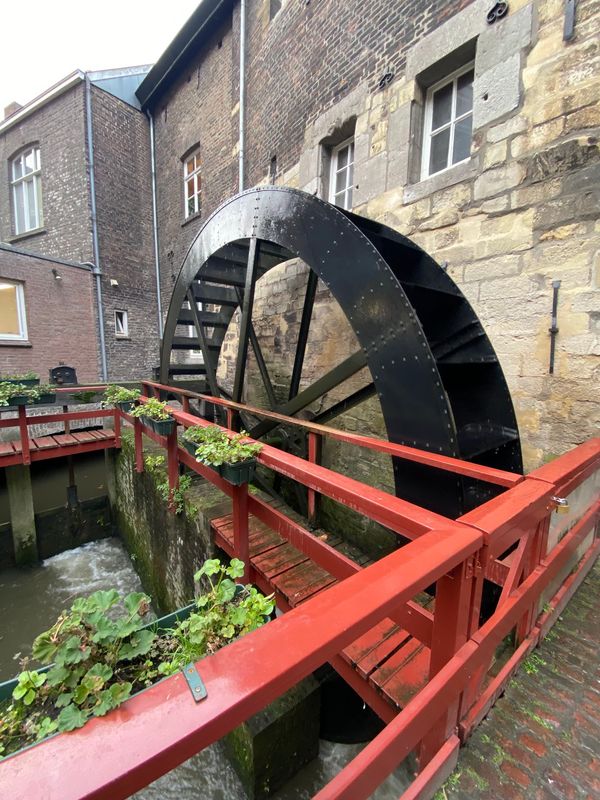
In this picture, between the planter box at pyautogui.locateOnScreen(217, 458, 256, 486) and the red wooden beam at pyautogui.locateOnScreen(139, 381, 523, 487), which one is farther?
the planter box at pyautogui.locateOnScreen(217, 458, 256, 486)

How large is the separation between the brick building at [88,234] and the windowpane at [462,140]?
855cm

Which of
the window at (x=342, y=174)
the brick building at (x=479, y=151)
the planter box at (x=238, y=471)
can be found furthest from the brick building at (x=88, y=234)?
the planter box at (x=238, y=471)

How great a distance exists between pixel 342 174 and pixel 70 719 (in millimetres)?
4841

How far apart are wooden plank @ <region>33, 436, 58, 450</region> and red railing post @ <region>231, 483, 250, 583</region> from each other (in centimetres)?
414

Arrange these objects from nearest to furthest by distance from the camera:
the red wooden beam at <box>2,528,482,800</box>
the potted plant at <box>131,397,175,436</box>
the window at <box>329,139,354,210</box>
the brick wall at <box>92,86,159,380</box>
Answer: the red wooden beam at <box>2,528,482,800</box>, the potted plant at <box>131,397,175,436</box>, the window at <box>329,139,354,210</box>, the brick wall at <box>92,86,159,380</box>

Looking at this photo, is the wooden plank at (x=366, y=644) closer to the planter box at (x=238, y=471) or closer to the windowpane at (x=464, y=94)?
the planter box at (x=238, y=471)

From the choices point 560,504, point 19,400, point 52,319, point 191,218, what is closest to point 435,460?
point 560,504

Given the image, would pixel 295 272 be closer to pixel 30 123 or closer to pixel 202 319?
pixel 202 319

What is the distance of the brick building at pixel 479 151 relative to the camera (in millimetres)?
2217

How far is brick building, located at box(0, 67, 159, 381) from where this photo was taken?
8047 millimetres

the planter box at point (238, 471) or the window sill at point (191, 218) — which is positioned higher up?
the window sill at point (191, 218)

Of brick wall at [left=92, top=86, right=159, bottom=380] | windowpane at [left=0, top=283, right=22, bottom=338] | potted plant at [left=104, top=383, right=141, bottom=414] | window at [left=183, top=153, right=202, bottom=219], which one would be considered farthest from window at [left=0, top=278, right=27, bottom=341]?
potted plant at [left=104, top=383, right=141, bottom=414]

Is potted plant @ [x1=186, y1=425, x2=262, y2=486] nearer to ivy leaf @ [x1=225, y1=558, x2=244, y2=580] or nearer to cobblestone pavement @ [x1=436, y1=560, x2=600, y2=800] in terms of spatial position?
ivy leaf @ [x1=225, y1=558, x2=244, y2=580]

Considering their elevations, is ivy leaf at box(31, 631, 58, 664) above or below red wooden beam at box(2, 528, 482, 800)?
below
